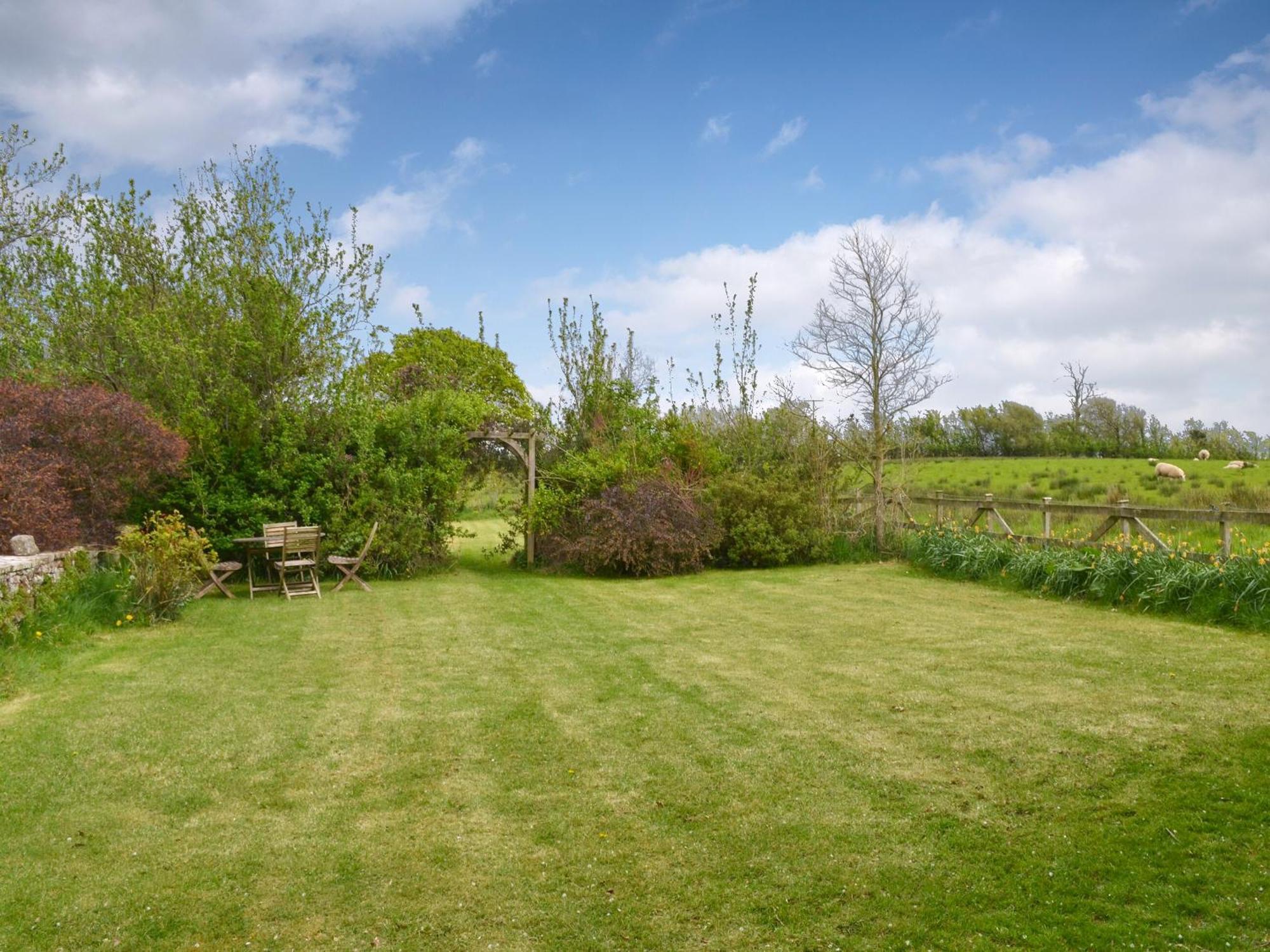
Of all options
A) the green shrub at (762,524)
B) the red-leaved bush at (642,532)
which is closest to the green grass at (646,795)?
the red-leaved bush at (642,532)

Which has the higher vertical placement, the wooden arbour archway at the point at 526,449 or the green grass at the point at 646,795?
the wooden arbour archway at the point at 526,449

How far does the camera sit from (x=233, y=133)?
1369 cm

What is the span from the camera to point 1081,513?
496 inches

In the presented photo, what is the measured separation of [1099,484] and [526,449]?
638 inches

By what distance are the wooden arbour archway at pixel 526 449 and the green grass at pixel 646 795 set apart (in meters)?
6.87

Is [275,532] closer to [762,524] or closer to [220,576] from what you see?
[220,576]

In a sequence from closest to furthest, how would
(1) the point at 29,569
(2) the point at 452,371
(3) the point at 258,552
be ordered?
(1) the point at 29,569 → (3) the point at 258,552 → (2) the point at 452,371

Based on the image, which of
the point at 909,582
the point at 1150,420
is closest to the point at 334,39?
the point at 909,582

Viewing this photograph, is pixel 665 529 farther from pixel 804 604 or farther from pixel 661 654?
pixel 661 654

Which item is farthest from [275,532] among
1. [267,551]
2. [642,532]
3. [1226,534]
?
[1226,534]

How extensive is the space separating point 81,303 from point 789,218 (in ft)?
35.2

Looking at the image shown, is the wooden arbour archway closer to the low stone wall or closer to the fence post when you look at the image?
the low stone wall

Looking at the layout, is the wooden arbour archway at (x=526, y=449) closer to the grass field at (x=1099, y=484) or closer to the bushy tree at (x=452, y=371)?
the bushy tree at (x=452, y=371)

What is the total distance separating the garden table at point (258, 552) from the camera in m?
11.0
